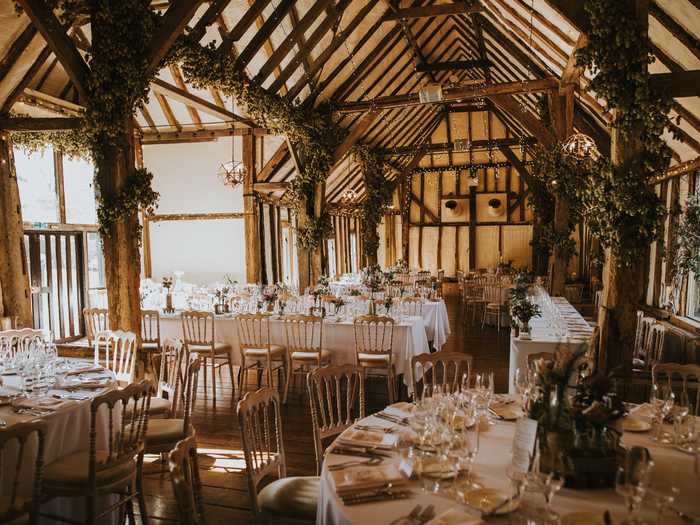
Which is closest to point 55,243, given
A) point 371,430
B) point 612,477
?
point 371,430

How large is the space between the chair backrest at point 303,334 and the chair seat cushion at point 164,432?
7.80 feet

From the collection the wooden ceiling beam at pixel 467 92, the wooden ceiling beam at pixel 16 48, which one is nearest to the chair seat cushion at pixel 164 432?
the wooden ceiling beam at pixel 16 48

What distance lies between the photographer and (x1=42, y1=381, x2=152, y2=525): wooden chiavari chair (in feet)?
9.72

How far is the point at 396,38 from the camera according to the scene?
10.7 meters

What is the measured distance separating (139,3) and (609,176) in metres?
4.86

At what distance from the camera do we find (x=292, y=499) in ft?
8.93

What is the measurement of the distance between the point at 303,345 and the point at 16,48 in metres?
5.26

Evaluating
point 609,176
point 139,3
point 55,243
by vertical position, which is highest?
point 139,3

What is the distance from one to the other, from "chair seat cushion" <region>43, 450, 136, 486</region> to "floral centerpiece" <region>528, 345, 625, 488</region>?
255cm

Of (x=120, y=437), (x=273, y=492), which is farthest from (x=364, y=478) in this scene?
(x=120, y=437)

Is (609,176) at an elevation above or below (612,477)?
above

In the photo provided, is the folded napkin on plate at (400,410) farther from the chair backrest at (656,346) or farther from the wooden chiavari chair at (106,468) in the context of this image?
the chair backrest at (656,346)

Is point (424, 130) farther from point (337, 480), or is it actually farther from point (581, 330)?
point (337, 480)

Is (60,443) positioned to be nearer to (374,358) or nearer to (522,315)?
(374,358)
